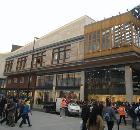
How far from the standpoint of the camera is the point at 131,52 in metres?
20.5

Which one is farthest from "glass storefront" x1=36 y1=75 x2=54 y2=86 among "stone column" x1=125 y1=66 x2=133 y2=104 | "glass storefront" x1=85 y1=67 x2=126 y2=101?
"stone column" x1=125 y1=66 x2=133 y2=104

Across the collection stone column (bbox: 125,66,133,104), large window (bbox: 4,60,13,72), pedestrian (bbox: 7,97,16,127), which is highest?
large window (bbox: 4,60,13,72)

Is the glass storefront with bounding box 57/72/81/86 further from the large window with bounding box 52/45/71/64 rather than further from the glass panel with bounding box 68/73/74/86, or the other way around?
the large window with bounding box 52/45/71/64

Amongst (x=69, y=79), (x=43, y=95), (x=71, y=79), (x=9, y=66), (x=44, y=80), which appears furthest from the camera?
(x=9, y=66)

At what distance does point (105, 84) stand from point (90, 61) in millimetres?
4847

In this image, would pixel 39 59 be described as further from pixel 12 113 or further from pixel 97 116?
pixel 97 116

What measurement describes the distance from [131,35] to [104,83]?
934cm

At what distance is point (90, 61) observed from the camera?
2505 centimetres

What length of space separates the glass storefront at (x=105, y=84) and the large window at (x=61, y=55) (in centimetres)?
525

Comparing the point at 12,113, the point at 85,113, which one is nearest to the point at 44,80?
the point at 12,113

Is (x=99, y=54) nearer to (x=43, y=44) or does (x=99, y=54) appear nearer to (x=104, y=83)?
(x=104, y=83)

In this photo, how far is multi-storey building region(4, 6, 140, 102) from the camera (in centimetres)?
2178

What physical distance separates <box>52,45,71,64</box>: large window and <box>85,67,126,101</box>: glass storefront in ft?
17.2

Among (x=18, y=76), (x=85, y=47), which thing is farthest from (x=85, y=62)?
(x=18, y=76)
